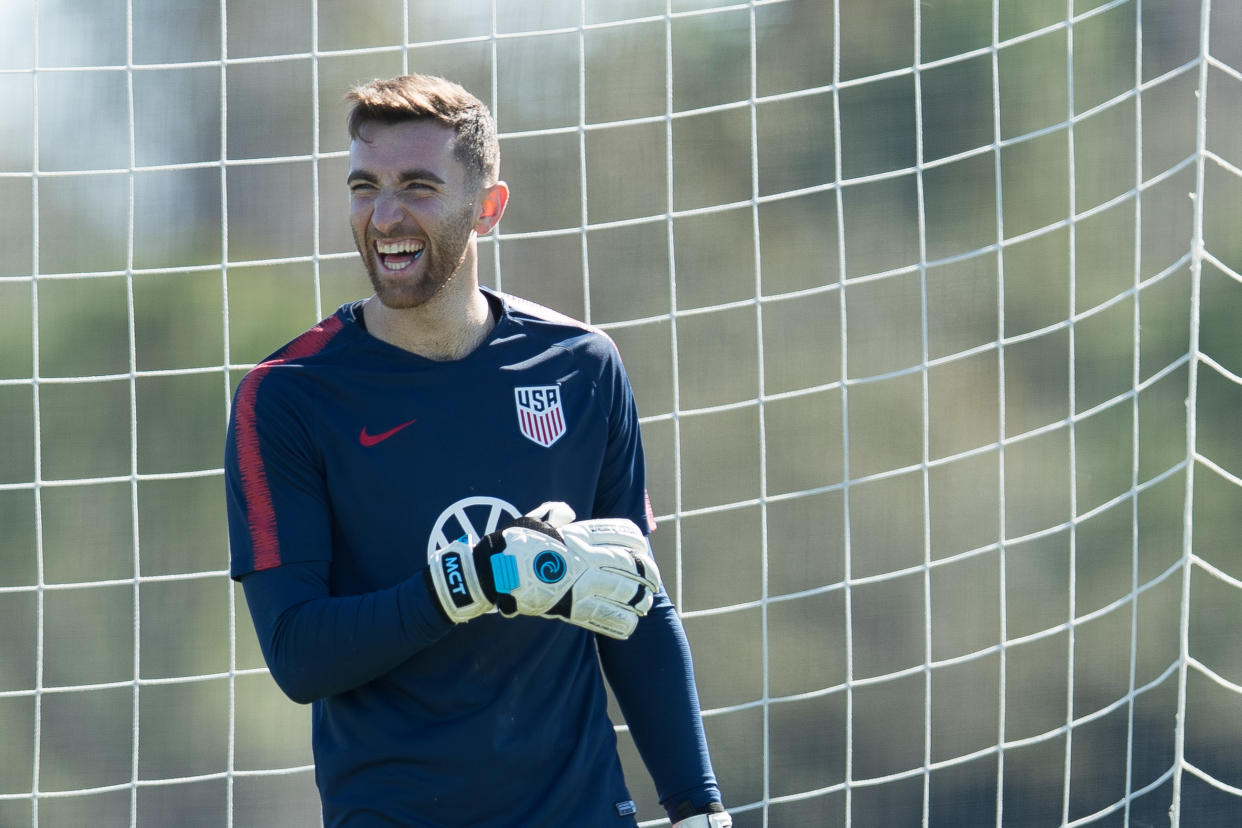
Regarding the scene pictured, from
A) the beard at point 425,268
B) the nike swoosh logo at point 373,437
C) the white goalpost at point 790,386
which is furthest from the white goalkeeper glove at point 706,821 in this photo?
the white goalpost at point 790,386

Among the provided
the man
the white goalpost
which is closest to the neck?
the man

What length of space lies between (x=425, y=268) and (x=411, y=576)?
1.31ft

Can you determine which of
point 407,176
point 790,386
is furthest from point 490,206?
point 790,386

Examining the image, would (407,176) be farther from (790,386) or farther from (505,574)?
(790,386)

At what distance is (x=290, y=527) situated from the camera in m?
1.72

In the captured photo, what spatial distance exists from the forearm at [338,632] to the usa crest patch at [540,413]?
0.30 metres

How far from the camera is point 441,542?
5.83 feet

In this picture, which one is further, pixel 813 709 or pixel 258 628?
pixel 813 709

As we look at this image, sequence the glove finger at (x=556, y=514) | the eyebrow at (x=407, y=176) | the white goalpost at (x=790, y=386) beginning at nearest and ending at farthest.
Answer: the glove finger at (x=556, y=514) → the eyebrow at (x=407, y=176) → the white goalpost at (x=790, y=386)

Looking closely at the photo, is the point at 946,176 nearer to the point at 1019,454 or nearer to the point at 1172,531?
the point at 1019,454

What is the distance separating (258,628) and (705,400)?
30.5 ft

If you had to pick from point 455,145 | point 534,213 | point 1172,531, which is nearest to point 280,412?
point 455,145

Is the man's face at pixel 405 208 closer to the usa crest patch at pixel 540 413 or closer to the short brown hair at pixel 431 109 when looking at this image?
the short brown hair at pixel 431 109

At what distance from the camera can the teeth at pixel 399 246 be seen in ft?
6.05
